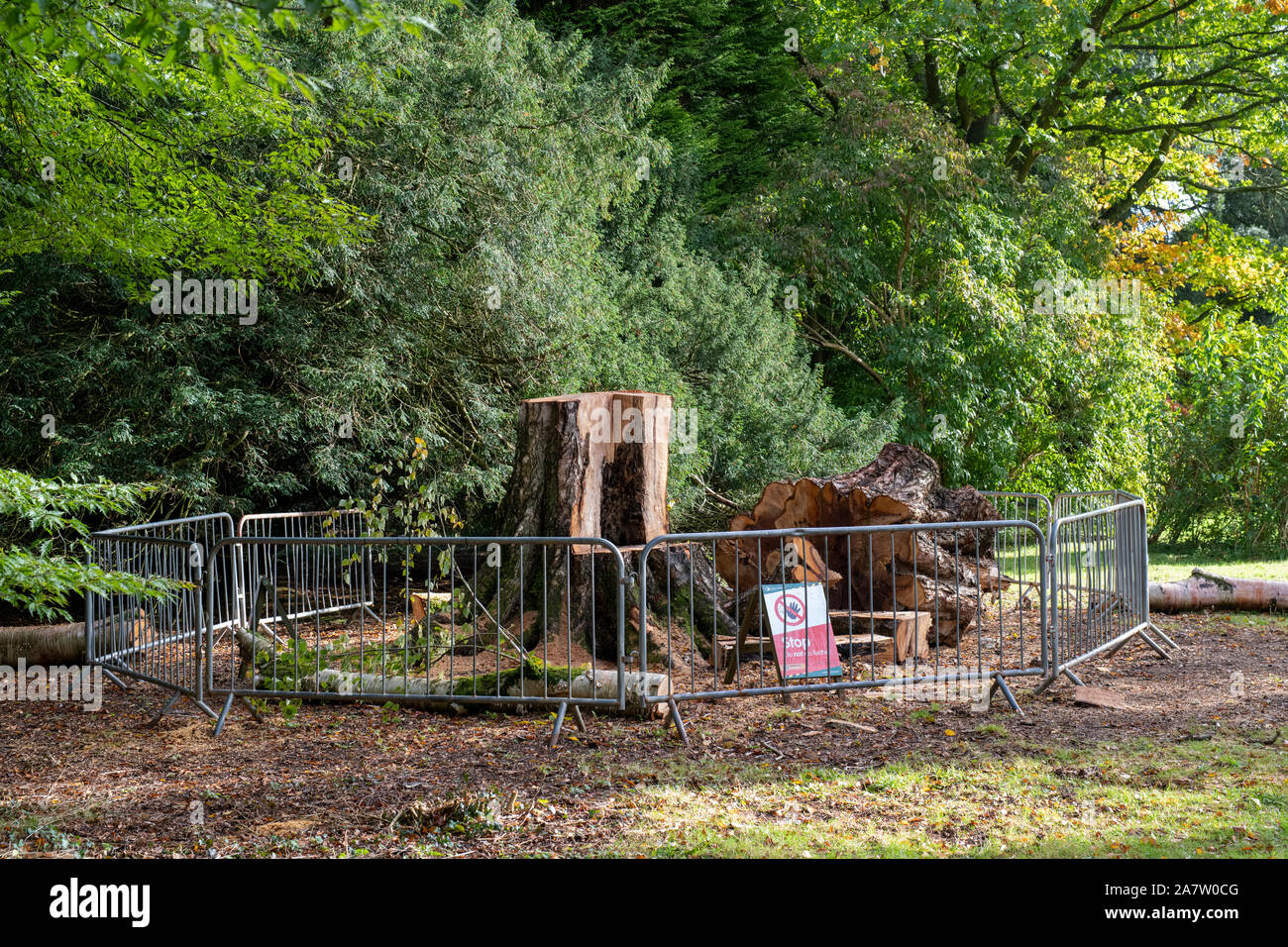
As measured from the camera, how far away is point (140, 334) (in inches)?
461

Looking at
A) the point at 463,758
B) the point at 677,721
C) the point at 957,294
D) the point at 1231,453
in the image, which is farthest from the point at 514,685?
the point at 1231,453

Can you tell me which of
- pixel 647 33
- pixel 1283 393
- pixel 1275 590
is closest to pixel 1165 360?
pixel 1283 393

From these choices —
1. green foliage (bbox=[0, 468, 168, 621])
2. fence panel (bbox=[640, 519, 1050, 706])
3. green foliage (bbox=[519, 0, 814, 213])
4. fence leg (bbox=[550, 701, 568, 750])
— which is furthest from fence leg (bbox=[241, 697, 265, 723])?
green foliage (bbox=[519, 0, 814, 213])

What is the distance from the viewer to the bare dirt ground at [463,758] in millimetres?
4805

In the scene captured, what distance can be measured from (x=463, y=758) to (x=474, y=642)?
1.87m

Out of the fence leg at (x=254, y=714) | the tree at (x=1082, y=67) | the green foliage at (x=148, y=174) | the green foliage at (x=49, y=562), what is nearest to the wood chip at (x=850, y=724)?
the fence leg at (x=254, y=714)

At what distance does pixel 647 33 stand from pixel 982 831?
20362 mm

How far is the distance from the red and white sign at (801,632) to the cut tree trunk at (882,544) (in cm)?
138

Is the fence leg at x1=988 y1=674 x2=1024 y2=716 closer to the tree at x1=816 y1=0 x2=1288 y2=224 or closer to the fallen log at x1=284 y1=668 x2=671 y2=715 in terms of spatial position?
the fallen log at x1=284 y1=668 x2=671 y2=715

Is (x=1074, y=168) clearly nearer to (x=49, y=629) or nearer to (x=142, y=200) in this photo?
(x=142, y=200)

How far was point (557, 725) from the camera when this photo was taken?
248 inches

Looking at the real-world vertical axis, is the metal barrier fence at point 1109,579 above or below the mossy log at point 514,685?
above

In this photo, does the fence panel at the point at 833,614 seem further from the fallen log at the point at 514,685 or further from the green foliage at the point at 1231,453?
the green foliage at the point at 1231,453

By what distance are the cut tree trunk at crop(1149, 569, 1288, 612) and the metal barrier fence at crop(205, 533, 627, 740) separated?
256 inches
